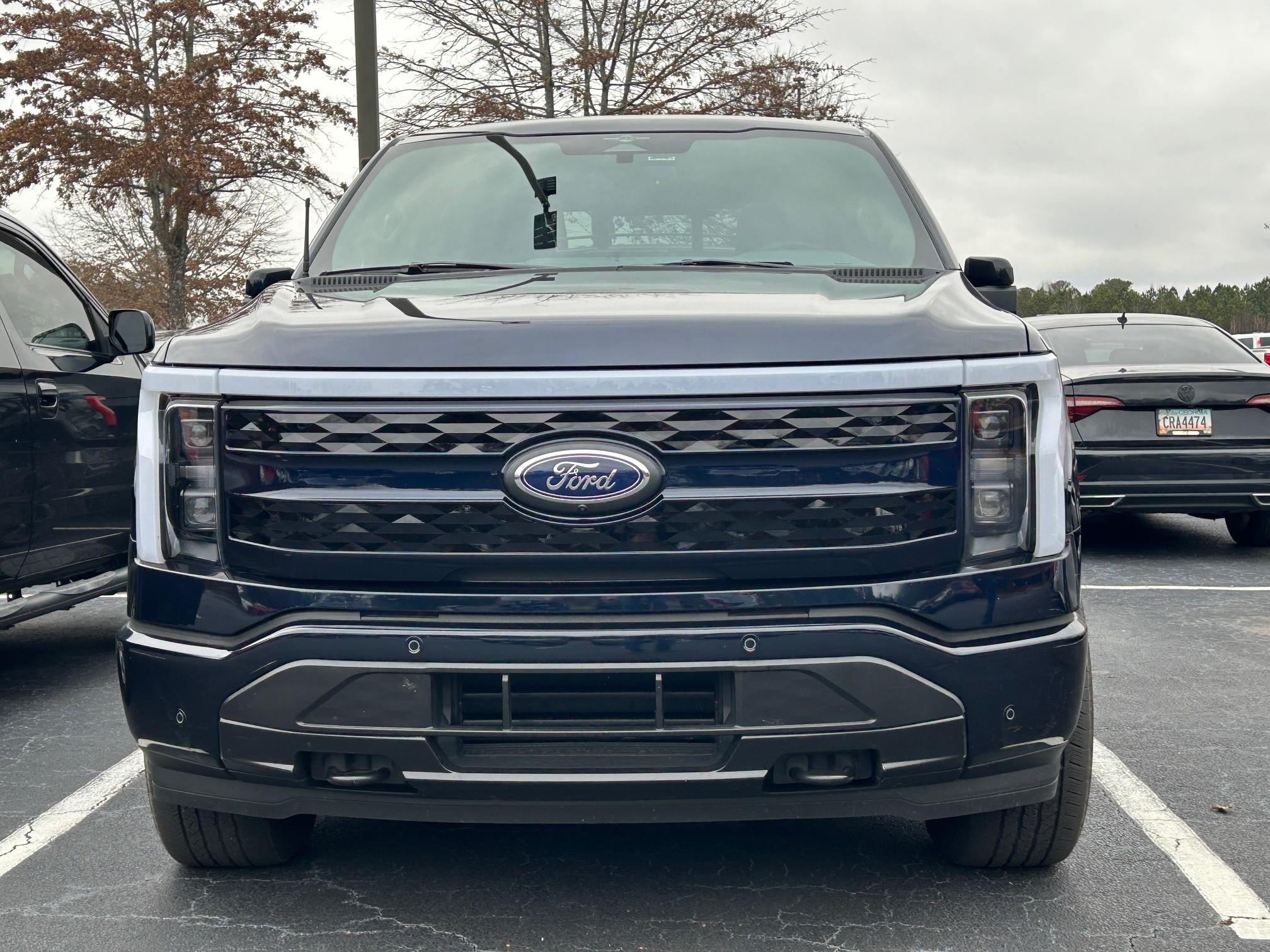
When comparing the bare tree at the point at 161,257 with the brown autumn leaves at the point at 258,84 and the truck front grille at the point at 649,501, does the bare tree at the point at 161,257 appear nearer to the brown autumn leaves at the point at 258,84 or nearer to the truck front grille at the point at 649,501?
the brown autumn leaves at the point at 258,84

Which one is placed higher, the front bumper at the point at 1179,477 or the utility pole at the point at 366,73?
the utility pole at the point at 366,73

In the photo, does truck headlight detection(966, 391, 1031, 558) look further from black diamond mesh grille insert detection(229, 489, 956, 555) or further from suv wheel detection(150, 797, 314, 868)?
suv wheel detection(150, 797, 314, 868)

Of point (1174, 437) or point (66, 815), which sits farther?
point (1174, 437)

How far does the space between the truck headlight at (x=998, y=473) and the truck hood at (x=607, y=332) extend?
115mm

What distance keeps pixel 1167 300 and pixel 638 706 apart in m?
78.4

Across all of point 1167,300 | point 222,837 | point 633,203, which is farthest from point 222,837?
point 1167,300

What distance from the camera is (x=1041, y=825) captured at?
10.8ft

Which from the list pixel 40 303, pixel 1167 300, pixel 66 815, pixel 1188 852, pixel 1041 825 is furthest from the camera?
pixel 1167 300

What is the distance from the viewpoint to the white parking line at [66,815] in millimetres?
3748

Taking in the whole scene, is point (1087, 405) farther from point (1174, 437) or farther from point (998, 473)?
point (998, 473)

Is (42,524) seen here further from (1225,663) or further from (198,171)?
(198,171)

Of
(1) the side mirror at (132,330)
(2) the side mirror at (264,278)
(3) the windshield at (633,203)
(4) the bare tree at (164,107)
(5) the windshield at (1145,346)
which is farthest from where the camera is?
(4) the bare tree at (164,107)

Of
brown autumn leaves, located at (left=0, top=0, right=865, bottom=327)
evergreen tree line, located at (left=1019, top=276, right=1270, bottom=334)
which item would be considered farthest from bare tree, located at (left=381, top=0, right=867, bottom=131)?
evergreen tree line, located at (left=1019, top=276, right=1270, bottom=334)

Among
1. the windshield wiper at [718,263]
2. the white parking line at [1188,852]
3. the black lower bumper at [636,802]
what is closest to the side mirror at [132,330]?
the windshield wiper at [718,263]
